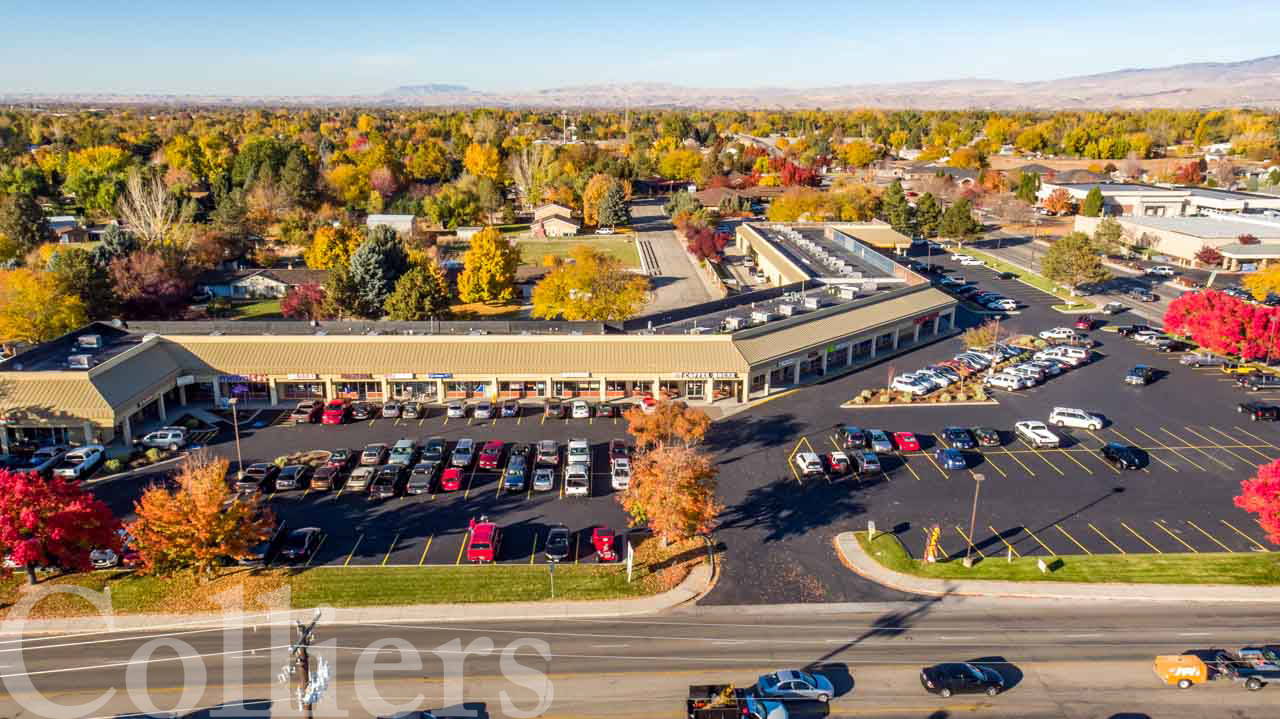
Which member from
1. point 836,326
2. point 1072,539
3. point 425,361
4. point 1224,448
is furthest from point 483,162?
point 1072,539

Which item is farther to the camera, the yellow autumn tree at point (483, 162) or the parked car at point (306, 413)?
the yellow autumn tree at point (483, 162)

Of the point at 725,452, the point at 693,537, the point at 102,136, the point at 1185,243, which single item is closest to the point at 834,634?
the point at 693,537

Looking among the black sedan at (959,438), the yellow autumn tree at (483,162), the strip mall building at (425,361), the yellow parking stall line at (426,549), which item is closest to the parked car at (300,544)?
the yellow parking stall line at (426,549)

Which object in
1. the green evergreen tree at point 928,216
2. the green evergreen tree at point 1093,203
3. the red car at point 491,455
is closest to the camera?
Result: the red car at point 491,455

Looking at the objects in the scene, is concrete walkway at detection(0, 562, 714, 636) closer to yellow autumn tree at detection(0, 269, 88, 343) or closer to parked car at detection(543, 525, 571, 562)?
parked car at detection(543, 525, 571, 562)

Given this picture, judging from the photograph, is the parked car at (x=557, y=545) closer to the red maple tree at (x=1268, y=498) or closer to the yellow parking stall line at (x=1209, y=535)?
the yellow parking stall line at (x=1209, y=535)

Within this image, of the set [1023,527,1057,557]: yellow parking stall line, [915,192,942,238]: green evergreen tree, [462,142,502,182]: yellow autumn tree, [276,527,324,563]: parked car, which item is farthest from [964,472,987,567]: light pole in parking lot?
[462,142,502,182]: yellow autumn tree

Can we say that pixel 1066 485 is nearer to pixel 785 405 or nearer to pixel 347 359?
pixel 785 405
